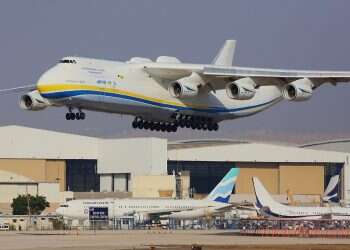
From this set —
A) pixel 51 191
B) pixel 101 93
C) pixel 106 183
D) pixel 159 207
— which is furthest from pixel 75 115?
pixel 106 183

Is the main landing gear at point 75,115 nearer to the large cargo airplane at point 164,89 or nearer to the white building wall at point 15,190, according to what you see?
the large cargo airplane at point 164,89

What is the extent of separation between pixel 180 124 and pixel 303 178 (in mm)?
71190

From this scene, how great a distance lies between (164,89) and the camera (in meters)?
61.0

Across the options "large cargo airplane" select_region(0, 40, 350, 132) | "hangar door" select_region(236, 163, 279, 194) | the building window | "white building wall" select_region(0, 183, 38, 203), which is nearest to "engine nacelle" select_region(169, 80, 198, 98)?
"large cargo airplane" select_region(0, 40, 350, 132)

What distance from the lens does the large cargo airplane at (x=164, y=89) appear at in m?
57.0

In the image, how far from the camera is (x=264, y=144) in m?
131

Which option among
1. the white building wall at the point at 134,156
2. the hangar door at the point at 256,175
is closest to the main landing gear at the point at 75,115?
the white building wall at the point at 134,156

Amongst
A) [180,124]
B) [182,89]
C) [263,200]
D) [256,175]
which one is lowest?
[263,200]

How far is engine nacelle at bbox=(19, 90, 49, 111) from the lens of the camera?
61.8 metres

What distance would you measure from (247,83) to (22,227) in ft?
137

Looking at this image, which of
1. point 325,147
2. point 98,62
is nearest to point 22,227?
point 98,62

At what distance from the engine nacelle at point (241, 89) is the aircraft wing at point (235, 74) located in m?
0.52

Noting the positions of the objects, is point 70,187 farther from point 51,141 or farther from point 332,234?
point 332,234

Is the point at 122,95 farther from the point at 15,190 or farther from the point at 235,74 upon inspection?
the point at 15,190
